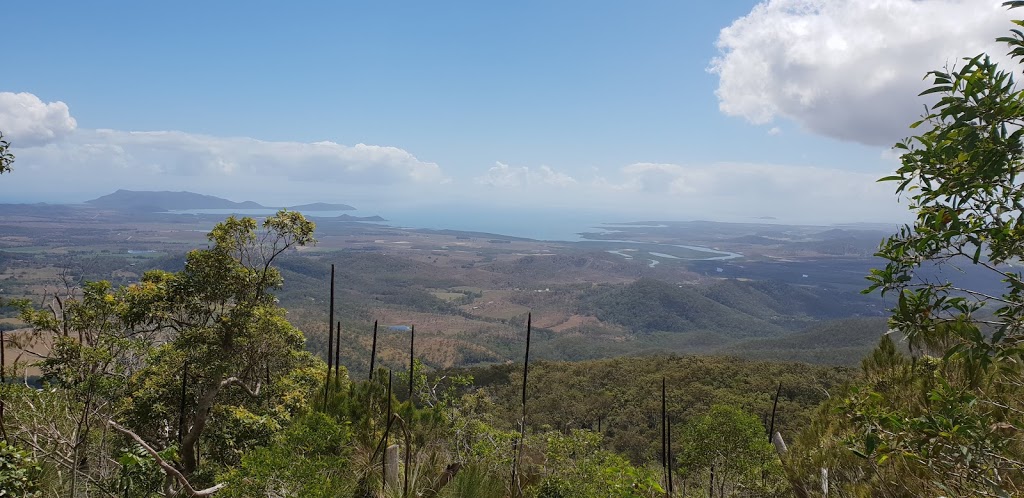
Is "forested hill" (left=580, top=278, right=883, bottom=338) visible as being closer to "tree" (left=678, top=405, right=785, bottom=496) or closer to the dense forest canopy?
"tree" (left=678, top=405, right=785, bottom=496)

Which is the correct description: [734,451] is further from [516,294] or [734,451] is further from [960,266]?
[516,294]

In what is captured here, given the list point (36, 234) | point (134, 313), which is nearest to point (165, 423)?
point (134, 313)

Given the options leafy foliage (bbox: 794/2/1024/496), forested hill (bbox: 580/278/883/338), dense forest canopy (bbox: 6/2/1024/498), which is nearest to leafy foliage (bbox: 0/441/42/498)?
dense forest canopy (bbox: 6/2/1024/498)

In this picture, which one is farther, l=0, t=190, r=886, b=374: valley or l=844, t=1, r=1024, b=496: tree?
l=0, t=190, r=886, b=374: valley

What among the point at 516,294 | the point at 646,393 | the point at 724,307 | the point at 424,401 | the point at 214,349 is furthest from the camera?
the point at 516,294

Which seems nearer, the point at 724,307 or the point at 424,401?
the point at 424,401

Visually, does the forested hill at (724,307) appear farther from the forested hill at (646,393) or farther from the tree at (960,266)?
the tree at (960,266)

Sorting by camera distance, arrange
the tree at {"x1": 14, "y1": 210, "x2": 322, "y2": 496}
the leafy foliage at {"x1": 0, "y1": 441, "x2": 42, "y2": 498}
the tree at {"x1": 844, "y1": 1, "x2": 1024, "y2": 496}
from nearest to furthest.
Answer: the tree at {"x1": 844, "y1": 1, "x2": 1024, "y2": 496} → the leafy foliage at {"x1": 0, "y1": 441, "x2": 42, "y2": 498} → the tree at {"x1": 14, "y1": 210, "x2": 322, "y2": 496}

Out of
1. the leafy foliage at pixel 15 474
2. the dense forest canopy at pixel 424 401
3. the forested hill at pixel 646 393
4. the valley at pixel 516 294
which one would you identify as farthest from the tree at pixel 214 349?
the valley at pixel 516 294

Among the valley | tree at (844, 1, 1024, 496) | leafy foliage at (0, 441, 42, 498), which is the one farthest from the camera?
the valley

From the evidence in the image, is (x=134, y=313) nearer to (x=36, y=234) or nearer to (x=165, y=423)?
(x=165, y=423)

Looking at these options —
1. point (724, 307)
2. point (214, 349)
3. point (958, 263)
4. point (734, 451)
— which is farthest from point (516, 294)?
point (958, 263)
